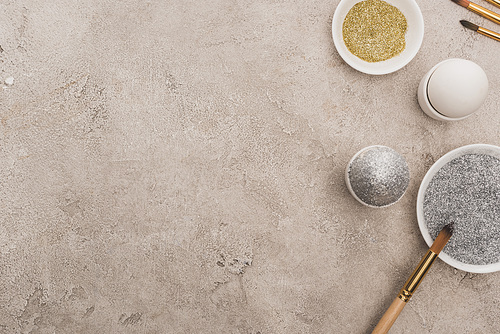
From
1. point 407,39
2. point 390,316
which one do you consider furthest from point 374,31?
point 390,316

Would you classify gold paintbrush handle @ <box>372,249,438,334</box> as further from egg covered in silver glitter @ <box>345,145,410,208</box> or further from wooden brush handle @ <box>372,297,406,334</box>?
egg covered in silver glitter @ <box>345,145,410,208</box>

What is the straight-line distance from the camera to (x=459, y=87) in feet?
1.95

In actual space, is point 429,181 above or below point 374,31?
below

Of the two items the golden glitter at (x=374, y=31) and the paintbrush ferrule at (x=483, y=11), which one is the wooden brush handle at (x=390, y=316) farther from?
the paintbrush ferrule at (x=483, y=11)

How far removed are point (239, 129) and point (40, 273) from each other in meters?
0.47

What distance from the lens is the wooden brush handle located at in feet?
2.10

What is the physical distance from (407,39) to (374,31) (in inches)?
2.5

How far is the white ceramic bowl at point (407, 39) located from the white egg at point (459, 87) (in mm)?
67

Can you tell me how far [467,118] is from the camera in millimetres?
698

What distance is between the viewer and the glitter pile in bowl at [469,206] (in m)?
0.64

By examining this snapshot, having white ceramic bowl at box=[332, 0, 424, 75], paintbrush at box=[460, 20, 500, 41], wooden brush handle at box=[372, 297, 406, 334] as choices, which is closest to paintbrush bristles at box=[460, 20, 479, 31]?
paintbrush at box=[460, 20, 500, 41]

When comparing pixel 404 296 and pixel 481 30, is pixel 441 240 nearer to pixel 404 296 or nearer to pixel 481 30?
pixel 404 296

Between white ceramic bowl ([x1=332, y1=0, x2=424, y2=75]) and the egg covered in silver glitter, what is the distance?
0.55 ft

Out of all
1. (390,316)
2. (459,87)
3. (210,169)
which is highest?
(459,87)
